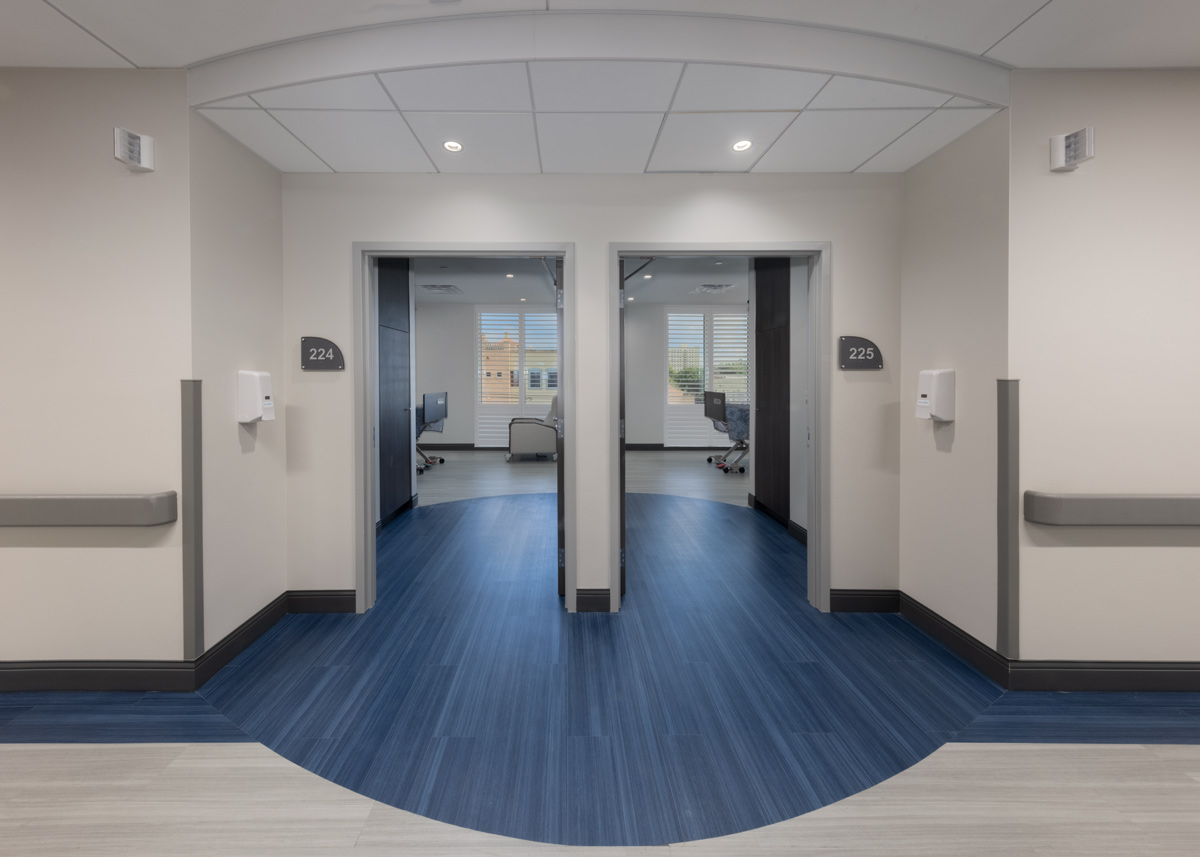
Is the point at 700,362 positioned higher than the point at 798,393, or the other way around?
the point at 700,362

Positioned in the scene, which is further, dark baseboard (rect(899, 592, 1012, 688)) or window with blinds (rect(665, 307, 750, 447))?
window with blinds (rect(665, 307, 750, 447))

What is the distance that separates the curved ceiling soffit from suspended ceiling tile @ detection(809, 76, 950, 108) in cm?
4

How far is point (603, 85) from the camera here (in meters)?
2.30

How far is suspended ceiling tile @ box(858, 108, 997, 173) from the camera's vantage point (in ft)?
8.29

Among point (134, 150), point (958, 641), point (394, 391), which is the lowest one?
point (958, 641)

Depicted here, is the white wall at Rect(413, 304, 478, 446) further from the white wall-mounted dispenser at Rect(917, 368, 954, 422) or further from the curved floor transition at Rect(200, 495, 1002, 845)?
the white wall-mounted dispenser at Rect(917, 368, 954, 422)

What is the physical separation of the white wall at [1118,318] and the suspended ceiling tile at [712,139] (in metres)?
0.99

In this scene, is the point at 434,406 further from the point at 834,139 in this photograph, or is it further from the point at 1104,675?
the point at 1104,675

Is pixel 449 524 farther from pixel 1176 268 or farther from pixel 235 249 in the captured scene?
pixel 1176 268

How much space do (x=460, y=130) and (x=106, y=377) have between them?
70.2 inches

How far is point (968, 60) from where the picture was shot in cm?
234

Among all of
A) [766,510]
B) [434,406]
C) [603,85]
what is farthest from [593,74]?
[434,406]

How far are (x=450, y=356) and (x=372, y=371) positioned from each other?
23.0 ft

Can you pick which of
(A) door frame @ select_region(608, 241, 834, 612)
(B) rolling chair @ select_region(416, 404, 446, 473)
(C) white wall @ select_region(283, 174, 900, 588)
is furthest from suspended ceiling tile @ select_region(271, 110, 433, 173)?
(B) rolling chair @ select_region(416, 404, 446, 473)
